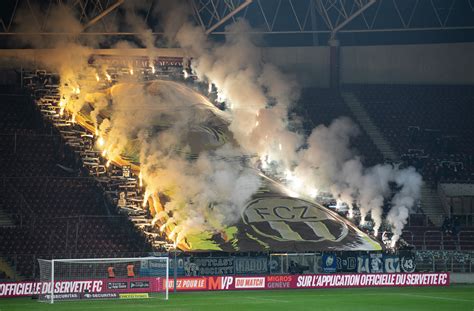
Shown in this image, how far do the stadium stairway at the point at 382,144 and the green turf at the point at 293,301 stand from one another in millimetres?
12510

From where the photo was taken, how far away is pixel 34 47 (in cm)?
5306

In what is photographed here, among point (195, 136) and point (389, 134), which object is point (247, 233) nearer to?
point (195, 136)

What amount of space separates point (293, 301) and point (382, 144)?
77.9 feet

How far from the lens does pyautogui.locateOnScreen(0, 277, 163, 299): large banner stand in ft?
113

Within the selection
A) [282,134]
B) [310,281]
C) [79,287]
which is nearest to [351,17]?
[282,134]

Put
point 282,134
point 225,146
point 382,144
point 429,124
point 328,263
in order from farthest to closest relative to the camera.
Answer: point 429,124
point 382,144
point 282,134
point 225,146
point 328,263

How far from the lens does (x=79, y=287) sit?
114 feet

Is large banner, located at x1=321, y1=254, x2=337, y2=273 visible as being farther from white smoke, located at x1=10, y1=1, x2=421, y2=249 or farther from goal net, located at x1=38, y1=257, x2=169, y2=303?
goal net, located at x1=38, y1=257, x2=169, y2=303

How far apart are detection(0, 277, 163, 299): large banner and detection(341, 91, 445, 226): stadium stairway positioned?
20.0 metres

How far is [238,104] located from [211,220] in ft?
37.0

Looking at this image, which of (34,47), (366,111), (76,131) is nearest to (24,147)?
(76,131)

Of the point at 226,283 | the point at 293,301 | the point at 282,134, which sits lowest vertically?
the point at 293,301

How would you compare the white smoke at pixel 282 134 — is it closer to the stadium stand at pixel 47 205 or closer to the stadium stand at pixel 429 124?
the stadium stand at pixel 429 124

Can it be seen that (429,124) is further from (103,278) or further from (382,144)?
(103,278)
